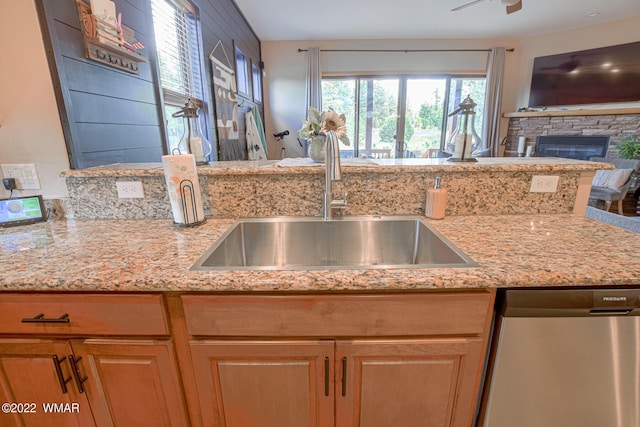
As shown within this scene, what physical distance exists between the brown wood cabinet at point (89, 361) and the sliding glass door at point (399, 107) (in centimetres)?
487

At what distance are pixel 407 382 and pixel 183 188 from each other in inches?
38.5

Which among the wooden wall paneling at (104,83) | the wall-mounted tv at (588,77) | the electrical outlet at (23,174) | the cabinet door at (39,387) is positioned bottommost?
the cabinet door at (39,387)

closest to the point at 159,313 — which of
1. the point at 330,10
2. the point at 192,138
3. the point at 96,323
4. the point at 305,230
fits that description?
the point at 96,323

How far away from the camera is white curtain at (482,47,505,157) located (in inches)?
192

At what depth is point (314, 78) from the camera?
4.93 metres

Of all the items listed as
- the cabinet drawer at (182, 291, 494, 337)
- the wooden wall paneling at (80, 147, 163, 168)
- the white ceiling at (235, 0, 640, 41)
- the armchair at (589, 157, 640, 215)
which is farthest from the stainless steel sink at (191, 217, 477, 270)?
the armchair at (589, 157, 640, 215)

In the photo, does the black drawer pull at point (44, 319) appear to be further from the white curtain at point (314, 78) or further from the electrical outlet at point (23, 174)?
the white curtain at point (314, 78)

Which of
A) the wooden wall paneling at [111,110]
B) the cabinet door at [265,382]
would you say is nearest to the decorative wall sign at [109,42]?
the wooden wall paneling at [111,110]

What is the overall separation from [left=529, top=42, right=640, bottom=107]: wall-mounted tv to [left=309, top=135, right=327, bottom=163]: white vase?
5.48 metres

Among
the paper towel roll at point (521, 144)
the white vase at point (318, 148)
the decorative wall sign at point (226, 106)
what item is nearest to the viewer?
the white vase at point (318, 148)

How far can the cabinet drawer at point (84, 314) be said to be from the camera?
0.73 metres

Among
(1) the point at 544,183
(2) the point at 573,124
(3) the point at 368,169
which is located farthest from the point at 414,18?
(3) the point at 368,169

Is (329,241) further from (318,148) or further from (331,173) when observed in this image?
(318,148)

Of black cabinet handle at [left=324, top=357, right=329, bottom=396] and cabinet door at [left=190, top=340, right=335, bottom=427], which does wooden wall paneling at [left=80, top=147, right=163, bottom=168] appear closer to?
cabinet door at [left=190, top=340, right=335, bottom=427]
